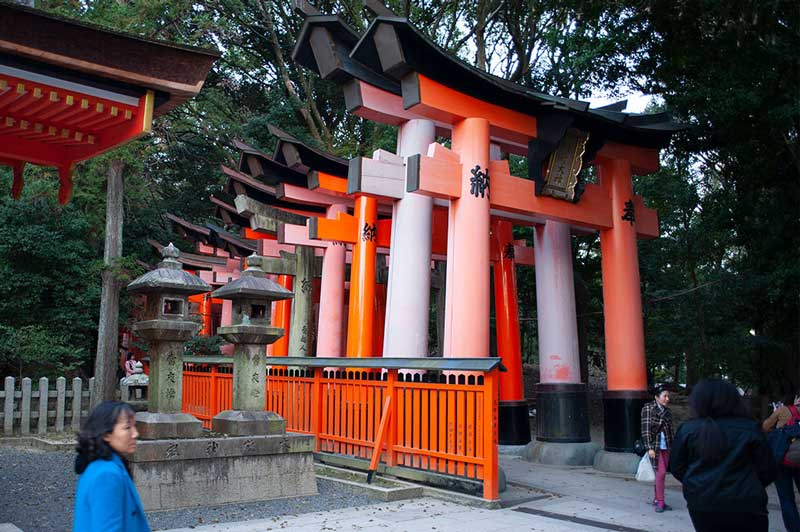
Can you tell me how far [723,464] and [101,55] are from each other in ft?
20.8

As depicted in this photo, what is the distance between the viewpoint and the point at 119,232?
1908 cm

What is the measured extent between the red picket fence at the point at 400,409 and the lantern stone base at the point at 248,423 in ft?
3.63

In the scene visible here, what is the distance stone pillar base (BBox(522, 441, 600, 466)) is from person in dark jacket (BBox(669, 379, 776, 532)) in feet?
26.2

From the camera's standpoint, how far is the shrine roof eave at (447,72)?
9219 millimetres

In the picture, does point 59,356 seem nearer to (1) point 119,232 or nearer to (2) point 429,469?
(1) point 119,232

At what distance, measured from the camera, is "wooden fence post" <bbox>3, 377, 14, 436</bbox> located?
579 inches

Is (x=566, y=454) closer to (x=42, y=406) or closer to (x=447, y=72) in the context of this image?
(x=447, y=72)

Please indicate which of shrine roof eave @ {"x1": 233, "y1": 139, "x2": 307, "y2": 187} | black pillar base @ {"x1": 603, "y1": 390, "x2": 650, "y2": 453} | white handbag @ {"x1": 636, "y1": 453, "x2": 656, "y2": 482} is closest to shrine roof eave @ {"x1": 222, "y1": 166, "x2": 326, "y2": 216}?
shrine roof eave @ {"x1": 233, "y1": 139, "x2": 307, "y2": 187}

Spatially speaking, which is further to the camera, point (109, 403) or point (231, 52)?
point (231, 52)

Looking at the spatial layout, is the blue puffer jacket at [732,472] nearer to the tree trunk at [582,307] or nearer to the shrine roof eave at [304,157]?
the shrine roof eave at [304,157]

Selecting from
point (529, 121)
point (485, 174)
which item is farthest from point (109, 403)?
point (529, 121)

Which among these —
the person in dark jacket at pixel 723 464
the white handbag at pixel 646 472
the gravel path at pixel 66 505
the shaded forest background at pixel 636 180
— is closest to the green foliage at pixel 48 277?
the shaded forest background at pixel 636 180

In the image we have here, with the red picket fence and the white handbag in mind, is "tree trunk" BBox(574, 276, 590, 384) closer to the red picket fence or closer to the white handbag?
the red picket fence

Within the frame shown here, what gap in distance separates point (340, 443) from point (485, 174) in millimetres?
4232
